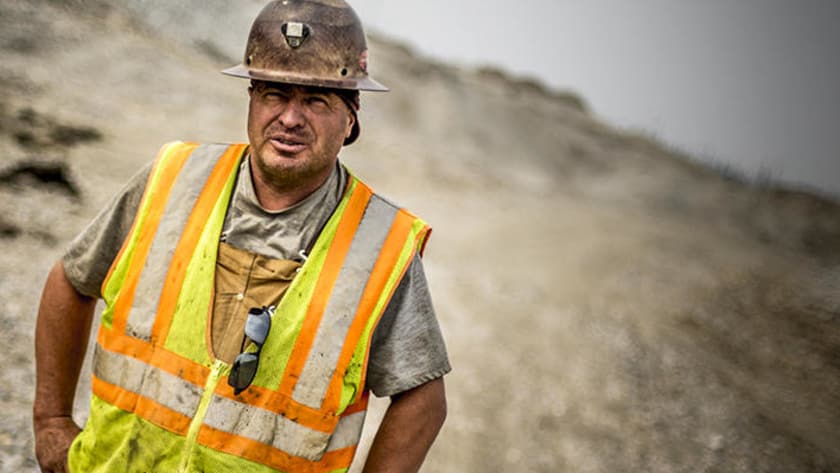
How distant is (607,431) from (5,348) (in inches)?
190

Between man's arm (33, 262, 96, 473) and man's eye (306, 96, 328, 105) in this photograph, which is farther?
→ man's arm (33, 262, 96, 473)

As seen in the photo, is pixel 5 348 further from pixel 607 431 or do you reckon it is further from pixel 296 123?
pixel 607 431

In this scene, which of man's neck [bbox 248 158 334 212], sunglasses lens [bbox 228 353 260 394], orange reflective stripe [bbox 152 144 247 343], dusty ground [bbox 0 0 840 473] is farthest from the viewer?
dusty ground [bbox 0 0 840 473]

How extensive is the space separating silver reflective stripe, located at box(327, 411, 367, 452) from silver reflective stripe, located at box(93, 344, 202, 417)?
0.40 m

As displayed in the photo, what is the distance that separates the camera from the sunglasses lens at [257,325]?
5.33ft

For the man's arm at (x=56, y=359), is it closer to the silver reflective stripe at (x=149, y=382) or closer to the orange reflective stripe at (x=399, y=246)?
the silver reflective stripe at (x=149, y=382)

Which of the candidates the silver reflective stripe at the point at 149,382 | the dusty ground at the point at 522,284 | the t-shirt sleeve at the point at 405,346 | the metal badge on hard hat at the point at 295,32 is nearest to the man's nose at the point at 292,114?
the metal badge on hard hat at the point at 295,32

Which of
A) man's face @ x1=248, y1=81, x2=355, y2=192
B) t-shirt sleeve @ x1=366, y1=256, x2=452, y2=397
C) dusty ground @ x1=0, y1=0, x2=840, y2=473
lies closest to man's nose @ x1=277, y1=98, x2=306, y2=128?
man's face @ x1=248, y1=81, x2=355, y2=192

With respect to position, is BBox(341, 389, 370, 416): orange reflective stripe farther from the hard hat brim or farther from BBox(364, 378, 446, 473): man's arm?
the hard hat brim

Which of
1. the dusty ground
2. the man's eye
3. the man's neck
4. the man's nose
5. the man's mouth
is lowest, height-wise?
the dusty ground

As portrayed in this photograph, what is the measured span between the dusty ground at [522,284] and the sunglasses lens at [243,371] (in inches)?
90.3

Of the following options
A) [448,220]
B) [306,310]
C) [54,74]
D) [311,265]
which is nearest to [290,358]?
[306,310]

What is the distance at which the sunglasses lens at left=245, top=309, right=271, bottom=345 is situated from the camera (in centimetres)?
162

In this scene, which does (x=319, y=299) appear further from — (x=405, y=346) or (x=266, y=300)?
(x=405, y=346)
